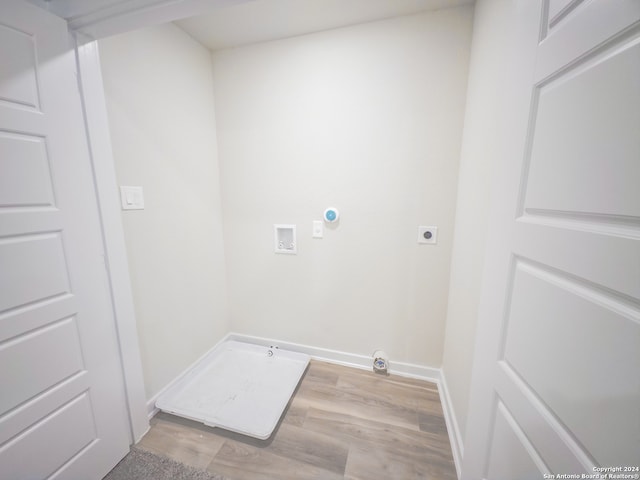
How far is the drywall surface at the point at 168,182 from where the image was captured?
1.24 metres

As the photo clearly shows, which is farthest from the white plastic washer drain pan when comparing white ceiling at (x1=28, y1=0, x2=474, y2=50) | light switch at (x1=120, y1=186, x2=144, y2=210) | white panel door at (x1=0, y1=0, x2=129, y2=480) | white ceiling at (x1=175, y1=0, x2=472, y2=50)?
white ceiling at (x1=175, y1=0, x2=472, y2=50)

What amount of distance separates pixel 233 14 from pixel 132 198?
1.26m

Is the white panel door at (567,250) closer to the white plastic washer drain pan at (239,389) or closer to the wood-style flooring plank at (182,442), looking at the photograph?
the white plastic washer drain pan at (239,389)

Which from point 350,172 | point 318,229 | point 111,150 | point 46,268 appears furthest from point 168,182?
point 350,172

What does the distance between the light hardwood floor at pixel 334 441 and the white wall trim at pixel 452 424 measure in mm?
32

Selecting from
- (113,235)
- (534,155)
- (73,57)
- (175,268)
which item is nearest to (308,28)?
(73,57)

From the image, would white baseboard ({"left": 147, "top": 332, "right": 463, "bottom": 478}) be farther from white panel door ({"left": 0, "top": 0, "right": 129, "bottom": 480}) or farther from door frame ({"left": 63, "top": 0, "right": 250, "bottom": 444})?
white panel door ({"left": 0, "top": 0, "right": 129, "bottom": 480})

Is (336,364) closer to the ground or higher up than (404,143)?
closer to the ground

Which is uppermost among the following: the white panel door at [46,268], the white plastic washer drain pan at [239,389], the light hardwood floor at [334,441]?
the white panel door at [46,268]

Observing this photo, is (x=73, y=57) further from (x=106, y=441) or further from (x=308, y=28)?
(x=106, y=441)

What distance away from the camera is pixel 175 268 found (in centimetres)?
158

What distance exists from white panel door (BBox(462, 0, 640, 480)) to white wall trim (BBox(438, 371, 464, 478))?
380 mm

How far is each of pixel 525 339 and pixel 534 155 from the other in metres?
0.56

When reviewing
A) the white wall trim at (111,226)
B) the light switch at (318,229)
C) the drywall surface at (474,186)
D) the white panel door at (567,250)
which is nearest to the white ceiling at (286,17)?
the drywall surface at (474,186)
